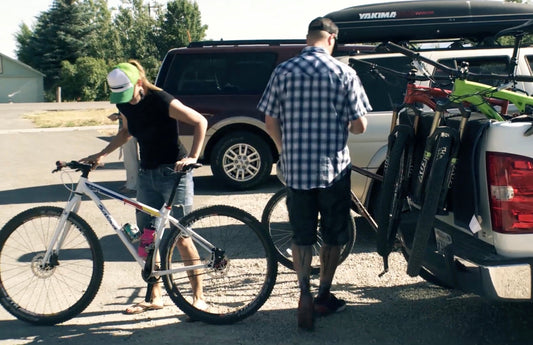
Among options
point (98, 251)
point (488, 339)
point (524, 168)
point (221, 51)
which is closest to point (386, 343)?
point (488, 339)

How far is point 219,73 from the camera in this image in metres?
9.72

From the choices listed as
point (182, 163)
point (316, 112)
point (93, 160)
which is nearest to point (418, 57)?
point (316, 112)

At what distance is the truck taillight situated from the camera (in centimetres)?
339

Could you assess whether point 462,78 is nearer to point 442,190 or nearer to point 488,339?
point 442,190

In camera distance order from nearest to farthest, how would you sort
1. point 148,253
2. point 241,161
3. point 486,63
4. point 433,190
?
point 433,190
point 148,253
point 486,63
point 241,161

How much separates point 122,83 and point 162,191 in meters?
0.83

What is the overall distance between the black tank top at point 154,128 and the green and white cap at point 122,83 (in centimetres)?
17

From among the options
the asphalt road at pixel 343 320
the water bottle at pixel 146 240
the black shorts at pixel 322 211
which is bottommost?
the asphalt road at pixel 343 320

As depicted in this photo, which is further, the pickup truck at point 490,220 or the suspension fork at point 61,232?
the suspension fork at point 61,232

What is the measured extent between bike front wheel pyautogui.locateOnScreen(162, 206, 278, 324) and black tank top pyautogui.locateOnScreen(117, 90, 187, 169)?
525mm

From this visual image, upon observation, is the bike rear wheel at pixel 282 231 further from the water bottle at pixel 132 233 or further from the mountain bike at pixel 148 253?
the water bottle at pixel 132 233

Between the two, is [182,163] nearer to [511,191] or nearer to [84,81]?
[511,191]

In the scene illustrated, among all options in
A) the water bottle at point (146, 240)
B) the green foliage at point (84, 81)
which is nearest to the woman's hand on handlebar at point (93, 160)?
the water bottle at point (146, 240)

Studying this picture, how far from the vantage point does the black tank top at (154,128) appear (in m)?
4.56
